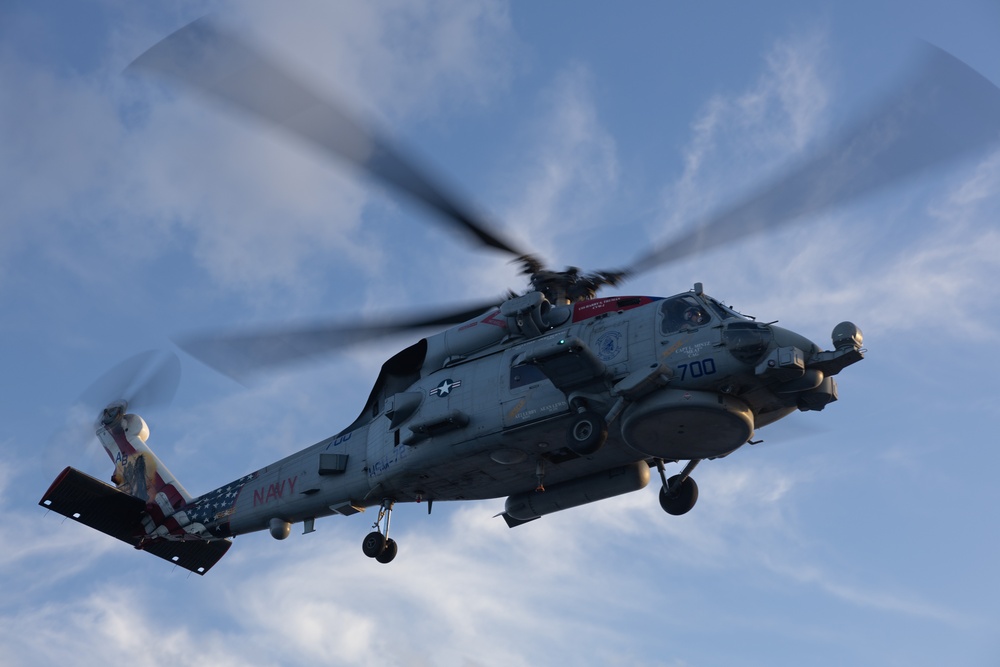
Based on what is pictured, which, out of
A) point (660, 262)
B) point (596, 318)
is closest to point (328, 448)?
point (596, 318)

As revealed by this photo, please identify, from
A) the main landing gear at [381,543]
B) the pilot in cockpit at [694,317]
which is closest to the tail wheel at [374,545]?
the main landing gear at [381,543]

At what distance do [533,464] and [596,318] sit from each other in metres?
3.11

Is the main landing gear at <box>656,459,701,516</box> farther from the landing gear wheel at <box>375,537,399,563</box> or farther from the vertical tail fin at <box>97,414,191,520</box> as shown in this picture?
the vertical tail fin at <box>97,414,191,520</box>

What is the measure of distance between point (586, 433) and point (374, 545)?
6.03 metres

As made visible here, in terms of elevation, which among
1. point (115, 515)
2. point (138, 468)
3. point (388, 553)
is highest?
point (138, 468)

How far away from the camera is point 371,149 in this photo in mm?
18688

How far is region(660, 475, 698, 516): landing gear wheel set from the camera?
21.6 metres

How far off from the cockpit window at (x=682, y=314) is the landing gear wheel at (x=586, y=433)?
2.04 m

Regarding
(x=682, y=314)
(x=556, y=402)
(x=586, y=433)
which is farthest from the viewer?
(x=556, y=402)

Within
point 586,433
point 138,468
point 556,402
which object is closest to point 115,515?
point 138,468

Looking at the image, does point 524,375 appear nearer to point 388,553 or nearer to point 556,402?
point 556,402

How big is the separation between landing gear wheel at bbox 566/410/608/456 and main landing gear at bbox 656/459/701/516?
2.88 m

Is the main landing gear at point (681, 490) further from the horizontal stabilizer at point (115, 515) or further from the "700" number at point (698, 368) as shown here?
the horizontal stabilizer at point (115, 515)

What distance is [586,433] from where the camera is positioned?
757 inches
